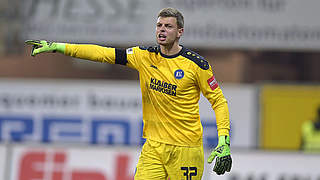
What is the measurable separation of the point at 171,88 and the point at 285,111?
8593mm

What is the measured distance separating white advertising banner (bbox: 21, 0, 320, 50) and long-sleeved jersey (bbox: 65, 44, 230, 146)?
7291 millimetres

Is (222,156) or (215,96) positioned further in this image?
(215,96)

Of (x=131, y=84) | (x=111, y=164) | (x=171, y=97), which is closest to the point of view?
(x=171, y=97)

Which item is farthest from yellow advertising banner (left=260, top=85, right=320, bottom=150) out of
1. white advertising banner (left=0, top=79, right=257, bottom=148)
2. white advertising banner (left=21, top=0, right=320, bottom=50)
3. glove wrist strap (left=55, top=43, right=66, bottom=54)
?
glove wrist strap (left=55, top=43, right=66, bottom=54)

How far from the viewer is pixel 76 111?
13781 millimetres

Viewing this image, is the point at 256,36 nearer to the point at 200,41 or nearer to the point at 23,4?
the point at 200,41

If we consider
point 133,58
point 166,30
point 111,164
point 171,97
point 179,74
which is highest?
point 166,30

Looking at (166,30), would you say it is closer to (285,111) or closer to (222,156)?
(222,156)

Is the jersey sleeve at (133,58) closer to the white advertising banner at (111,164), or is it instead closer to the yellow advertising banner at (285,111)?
the white advertising banner at (111,164)

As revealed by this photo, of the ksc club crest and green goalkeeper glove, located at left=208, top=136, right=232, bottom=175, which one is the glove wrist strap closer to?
the ksc club crest

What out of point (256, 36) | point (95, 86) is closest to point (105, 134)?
point (95, 86)

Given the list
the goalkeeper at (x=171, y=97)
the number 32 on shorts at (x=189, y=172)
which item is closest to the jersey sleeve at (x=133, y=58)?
the goalkeeper at (x=171, y=97)

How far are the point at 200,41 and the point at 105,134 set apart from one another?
2.31 meters

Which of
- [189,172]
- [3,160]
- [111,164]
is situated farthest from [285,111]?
[189,172]
